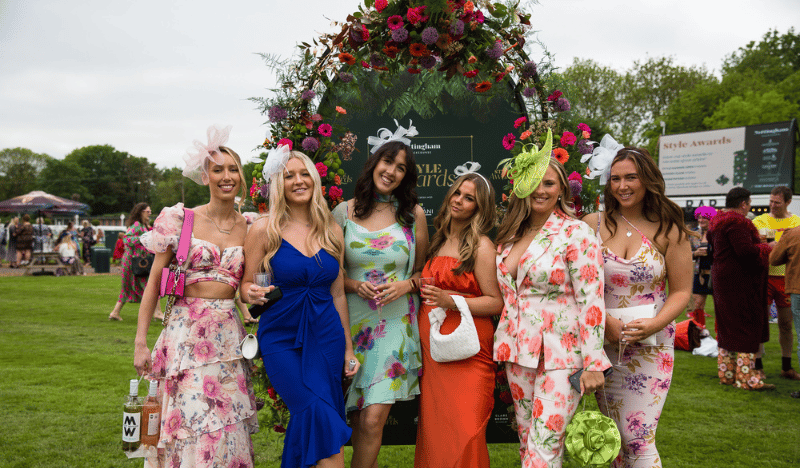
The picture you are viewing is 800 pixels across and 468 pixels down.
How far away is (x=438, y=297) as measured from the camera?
3.28 metres

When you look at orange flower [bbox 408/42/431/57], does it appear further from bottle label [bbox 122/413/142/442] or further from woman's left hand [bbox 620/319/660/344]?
bottle label [bbox 122/413/142/442]

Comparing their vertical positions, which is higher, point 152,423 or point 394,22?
point 394,22

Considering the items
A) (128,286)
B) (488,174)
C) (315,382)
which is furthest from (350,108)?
(128,286)

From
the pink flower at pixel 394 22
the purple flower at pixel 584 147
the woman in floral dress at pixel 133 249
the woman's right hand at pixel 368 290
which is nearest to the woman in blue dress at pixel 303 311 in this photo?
the woman's right hand at pixel 368 290

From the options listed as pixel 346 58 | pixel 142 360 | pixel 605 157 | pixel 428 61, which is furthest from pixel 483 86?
pixel 142 360

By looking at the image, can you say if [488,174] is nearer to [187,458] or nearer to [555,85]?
[555,85]

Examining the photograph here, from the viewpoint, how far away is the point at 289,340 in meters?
3.16

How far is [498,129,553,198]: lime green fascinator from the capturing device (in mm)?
3104

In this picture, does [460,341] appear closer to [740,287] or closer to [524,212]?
[524,212]

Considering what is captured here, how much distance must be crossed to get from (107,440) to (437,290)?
3.69 metres

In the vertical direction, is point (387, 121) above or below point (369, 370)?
above

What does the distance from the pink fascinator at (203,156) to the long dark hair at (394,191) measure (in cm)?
92

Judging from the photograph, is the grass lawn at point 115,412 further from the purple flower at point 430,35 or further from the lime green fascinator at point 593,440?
the purple flower at point 430,35

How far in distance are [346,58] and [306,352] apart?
2.12 m
